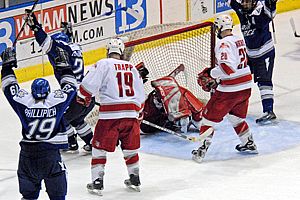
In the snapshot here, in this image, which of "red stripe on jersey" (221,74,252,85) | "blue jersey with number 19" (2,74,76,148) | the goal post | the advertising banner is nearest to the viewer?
"blue jersey with number 19" (2,74,76,148)

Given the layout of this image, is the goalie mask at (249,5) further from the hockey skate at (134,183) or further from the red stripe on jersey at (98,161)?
the red stripe on jersey at (98,161)

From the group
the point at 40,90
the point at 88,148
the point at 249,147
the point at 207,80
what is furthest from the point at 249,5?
the point at 40,90

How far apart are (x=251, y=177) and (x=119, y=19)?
394 centimetres

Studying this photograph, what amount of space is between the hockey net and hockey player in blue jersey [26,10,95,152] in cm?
83

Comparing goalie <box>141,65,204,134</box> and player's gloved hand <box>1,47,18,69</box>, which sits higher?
player's gloved hand <box>1,47,18,69</box>

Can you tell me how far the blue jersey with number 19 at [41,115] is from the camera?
6719 mm

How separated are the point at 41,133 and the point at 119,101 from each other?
1.02 meters

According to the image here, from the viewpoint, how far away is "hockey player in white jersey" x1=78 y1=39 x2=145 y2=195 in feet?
25.0

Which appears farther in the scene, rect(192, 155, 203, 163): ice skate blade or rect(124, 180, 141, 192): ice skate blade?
rect(192, 155, 203, 163): ice skate blade

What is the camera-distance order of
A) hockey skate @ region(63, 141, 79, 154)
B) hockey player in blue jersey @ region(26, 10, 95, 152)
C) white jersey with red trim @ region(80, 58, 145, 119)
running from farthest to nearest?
hockey skate @ region(63, 141, 79, 154), hockey player in blue jersey @ region(26, 10, 95, 152), white jersey with red trim @ region(80, 58, 145, 119)

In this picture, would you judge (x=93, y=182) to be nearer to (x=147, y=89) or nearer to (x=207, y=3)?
(x=147, y=89)

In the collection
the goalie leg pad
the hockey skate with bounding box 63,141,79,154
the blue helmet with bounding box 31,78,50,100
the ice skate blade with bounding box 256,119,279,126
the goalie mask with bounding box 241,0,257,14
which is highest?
the goalie mask with bounding box 241,0,257,14

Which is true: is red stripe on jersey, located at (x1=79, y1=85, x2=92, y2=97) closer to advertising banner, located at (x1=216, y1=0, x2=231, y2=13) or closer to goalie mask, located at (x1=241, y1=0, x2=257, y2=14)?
goalie mask, located at (x1=241, y1=0, x2=257, y2=14)

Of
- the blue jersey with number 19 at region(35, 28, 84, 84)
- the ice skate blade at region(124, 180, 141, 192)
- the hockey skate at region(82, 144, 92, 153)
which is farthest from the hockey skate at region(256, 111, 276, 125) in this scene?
the ice skate blade at region(124, 180, 141, 192)
